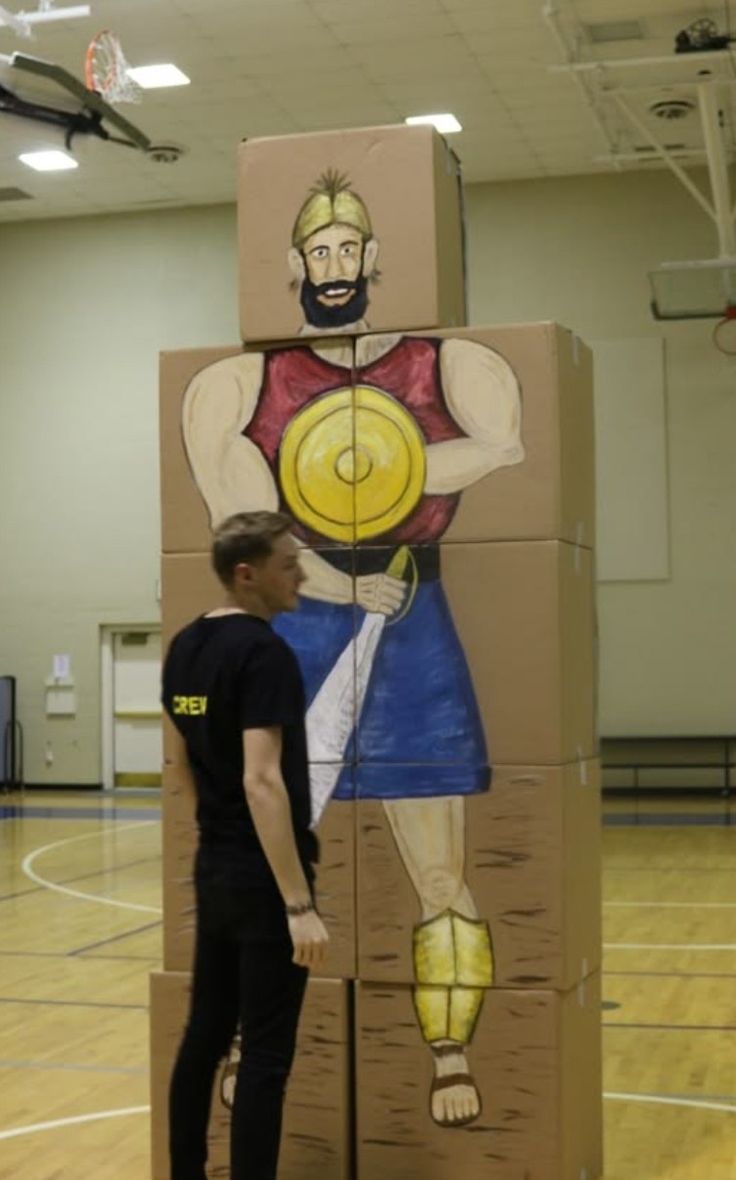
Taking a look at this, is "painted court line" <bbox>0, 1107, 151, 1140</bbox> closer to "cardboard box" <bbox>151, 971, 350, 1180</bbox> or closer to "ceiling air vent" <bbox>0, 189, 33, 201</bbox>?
"cardboard box" <bbox>151, 971, 350, 1180</bbox>

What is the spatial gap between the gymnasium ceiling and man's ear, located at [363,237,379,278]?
25.5ft

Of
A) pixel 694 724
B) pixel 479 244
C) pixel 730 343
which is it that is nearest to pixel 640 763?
pixel 694 724

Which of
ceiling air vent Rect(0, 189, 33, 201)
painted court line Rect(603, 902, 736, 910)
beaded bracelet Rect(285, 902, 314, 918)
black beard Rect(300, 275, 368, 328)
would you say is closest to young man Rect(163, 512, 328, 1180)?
beaded bracelet Rect(285, 902, 314, 918)

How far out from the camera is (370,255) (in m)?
4.66

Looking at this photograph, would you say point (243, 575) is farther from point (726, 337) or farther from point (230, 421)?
point (726, 337)

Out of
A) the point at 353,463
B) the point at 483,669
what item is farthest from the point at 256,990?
the point at 353,463

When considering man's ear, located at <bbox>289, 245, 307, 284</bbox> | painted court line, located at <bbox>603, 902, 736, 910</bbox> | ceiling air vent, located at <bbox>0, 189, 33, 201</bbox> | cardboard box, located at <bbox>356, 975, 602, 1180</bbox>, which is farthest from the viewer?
ceiling air vent, located at <bbox>0, 189, 33, 201</bbox>

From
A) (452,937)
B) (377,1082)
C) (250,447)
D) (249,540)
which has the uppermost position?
Result: (250,447)

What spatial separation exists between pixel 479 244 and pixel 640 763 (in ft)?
17.7

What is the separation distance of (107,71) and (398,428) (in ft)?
19.5

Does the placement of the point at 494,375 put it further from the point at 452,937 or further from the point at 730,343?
the point at 730,343

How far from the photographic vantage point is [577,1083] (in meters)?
4.52

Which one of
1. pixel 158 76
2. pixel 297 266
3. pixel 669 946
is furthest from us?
pixel 158 76

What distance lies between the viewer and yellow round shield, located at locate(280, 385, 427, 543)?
182 inches
